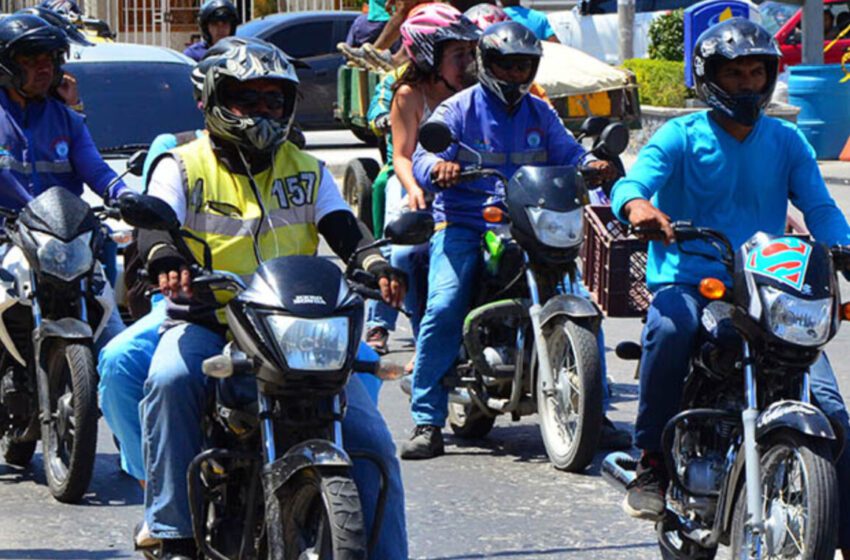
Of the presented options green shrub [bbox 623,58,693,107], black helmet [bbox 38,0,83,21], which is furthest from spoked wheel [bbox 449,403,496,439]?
green shrub [bbox 623,58,693,107]

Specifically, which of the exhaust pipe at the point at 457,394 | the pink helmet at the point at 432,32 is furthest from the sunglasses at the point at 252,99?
the pink helmet at the point at 432,32

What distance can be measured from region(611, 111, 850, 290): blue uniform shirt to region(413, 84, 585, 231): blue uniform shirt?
220 centimetres

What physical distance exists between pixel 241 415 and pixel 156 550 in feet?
1.87

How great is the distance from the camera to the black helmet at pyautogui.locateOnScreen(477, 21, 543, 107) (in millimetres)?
8227

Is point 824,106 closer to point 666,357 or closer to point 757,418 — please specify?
point 666,357

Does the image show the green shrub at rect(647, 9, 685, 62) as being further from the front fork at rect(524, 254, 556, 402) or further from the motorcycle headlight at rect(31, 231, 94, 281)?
the motorcycle headlight at rect(31, 231, 94, 281)

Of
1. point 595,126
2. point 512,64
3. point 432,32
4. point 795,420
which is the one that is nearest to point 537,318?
point 595,126

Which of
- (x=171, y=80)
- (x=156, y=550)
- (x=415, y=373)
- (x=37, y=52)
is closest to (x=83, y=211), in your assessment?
(x=37, y=52)

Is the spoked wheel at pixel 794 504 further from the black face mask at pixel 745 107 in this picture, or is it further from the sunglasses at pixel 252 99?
the sunglasses at pixel 252 99

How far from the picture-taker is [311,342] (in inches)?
191

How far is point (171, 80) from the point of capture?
1217 cm

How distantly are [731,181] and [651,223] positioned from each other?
564 mm

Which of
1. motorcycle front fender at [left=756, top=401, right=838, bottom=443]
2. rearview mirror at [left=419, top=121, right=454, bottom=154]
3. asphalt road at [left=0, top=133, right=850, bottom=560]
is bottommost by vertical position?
asphalt road at [left=0, top=133, right=850, bottom=560]

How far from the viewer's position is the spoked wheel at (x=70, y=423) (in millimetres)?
7223
